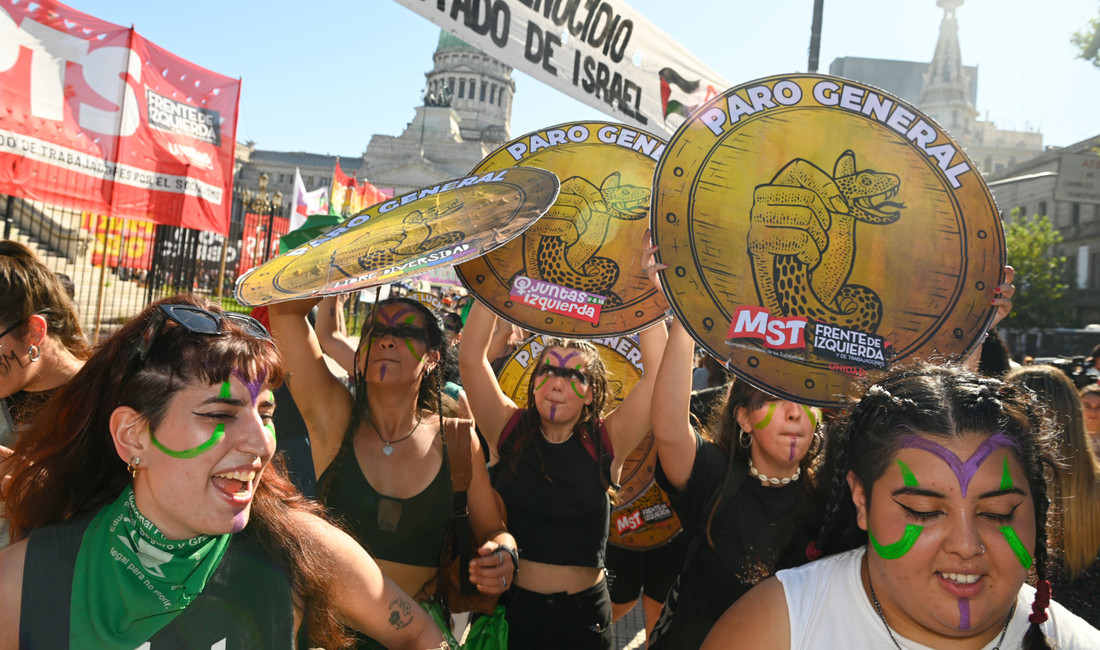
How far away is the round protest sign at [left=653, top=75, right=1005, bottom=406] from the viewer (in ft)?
6.07

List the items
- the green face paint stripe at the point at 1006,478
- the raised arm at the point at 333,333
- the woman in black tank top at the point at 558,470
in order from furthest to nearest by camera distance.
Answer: the raised arm at the point at 333,333, the woman in black tank top at the point at 558,470, the green face paint stripe at the point at 1006,478

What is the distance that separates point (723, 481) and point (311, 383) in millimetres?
1474

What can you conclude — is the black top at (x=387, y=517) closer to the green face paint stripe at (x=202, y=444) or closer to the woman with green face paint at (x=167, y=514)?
the woman with green face paint at (x=167, y=514)

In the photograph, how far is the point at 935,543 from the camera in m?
1.39

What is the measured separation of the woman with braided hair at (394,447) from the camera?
7.92ft

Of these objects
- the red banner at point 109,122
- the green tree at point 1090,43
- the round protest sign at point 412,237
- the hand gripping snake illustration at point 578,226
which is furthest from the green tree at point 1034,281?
the round protest sign at point 412,237

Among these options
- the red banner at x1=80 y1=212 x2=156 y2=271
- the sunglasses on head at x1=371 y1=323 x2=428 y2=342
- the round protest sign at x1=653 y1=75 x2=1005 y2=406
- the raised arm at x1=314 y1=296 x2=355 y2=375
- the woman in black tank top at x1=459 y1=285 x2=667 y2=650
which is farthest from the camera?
the red banner at x1=80 y1=212 x2=156 y2=271

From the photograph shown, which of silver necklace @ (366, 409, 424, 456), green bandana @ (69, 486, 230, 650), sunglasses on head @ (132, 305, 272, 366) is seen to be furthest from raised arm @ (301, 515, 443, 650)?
silver necklace @ (366, 409, 424, 456)

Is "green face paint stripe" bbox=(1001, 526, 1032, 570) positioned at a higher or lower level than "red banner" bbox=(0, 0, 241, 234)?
lower

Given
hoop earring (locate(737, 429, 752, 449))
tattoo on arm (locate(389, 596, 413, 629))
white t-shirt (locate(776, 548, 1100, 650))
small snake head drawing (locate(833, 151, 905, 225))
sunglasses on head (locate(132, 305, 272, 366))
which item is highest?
small snake head drawing (locate(833, 151, 905, 225))

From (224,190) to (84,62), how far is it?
168 cm

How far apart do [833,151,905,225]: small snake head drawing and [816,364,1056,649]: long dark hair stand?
45 cm

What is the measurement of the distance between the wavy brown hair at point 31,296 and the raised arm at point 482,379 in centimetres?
140

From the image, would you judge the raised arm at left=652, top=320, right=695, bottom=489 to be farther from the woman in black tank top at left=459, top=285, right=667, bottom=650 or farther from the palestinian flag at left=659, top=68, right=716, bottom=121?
the palestinian flag at left=659, top=68, right=716, bottom=121
